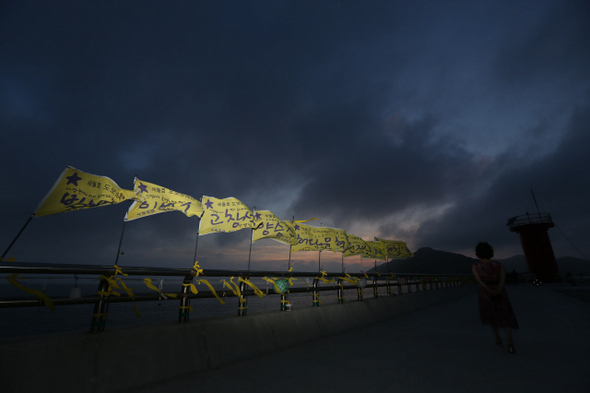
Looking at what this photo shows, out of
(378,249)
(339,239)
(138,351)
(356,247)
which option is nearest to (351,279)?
(138,351)

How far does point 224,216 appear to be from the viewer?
836 centimetres

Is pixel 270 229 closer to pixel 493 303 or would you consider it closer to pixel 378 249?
pixel 493 303

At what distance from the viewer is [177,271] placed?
4172 mm

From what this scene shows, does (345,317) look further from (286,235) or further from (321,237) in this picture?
(321,237)

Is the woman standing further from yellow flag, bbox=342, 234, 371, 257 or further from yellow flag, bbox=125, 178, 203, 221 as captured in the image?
yellow flag, bbox=342, 234, 371, 257

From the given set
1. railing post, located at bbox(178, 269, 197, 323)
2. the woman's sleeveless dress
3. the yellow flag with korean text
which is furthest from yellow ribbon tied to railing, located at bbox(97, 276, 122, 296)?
the yellow flag with korean text

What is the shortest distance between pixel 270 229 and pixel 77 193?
671 cm

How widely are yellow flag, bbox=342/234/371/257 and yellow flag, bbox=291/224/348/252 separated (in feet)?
5.10

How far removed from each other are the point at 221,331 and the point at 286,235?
22.5 ft

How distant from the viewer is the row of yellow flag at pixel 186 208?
4.38m

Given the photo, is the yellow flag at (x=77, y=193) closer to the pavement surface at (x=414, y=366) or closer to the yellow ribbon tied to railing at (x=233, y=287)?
the yellow ribbon tied to railing at (x=233, y=287)

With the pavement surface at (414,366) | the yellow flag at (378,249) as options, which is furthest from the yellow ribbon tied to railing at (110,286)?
the yellow flag at (378,249)

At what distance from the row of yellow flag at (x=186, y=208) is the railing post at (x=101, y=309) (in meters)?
1.68

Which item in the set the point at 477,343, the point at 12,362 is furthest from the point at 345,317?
the point at 12,362
